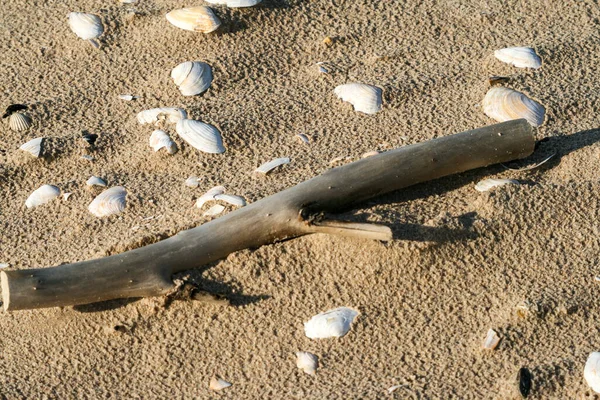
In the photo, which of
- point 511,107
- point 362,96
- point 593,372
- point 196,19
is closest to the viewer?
point 593,372

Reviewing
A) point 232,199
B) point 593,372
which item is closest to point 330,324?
point 232,199

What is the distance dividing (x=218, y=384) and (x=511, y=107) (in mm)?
1387

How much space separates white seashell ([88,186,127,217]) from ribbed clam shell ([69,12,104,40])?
0.89m

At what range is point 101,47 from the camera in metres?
3.14

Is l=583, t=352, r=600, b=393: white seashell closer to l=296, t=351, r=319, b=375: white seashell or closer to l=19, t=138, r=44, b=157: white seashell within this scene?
l=296, t=351, r=319, b=375: white seashell

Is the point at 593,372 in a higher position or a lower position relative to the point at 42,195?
higher

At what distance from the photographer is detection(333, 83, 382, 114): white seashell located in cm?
282

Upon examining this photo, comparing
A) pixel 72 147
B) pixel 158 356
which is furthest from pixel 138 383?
pixel 72 147

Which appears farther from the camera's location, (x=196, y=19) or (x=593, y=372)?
(x=196, y=19)

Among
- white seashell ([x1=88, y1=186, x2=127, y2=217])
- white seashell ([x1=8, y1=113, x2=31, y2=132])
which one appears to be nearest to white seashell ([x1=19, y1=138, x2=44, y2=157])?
white seashell ([x1=8, y1=113, x2=31, y2=132])

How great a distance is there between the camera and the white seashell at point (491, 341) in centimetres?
206

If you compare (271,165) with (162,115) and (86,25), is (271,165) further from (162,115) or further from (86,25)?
(86,25)

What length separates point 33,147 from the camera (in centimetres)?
275

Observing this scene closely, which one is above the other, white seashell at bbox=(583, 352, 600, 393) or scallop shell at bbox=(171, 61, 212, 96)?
white seashell at bbox=(583, 352, 600, 393)
